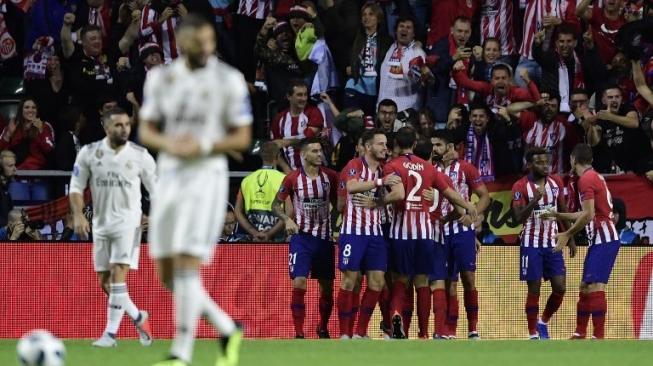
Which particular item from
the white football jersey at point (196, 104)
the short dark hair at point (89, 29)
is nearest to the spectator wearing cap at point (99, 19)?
the short dark hair at point (89, 29)

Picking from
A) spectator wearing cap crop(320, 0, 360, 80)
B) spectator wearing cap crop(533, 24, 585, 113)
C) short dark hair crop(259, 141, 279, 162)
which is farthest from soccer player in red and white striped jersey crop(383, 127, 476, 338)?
spectator wearing cap crop(320, 0, 360, 80)

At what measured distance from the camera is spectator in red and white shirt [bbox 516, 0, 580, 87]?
19.3 metres

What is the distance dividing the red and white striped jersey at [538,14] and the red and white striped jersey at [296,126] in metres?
2.94

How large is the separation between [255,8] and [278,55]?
1.11 metres

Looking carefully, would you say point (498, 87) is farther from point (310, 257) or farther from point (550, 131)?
point (310, 257)

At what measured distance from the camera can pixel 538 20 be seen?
1970 cm

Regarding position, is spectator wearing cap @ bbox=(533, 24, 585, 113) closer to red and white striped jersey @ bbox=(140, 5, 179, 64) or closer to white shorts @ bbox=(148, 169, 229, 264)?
red and white striped jersey @ bbox=(140, 5, 179, 64)

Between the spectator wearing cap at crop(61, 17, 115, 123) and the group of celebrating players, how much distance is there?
4587 millimetres

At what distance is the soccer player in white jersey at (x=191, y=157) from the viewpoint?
29.3 feet

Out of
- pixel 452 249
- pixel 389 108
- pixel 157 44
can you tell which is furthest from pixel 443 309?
pixel 157 44

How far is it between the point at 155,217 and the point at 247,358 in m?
3.09

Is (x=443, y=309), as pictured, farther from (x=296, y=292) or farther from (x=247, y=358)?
(x=247, y=358)

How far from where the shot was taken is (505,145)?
60.1 feet

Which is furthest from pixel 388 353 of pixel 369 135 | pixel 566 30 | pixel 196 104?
pixel 566 30
